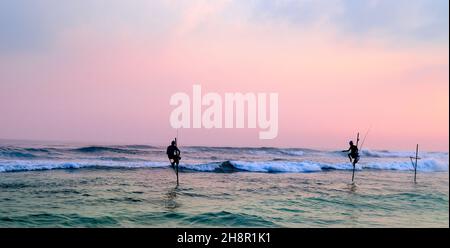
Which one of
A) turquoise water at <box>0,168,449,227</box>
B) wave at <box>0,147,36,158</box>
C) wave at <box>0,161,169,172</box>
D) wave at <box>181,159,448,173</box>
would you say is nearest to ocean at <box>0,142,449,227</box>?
turquoise water at <box>0,168,449,227</box>

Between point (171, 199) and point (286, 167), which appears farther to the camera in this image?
point (286, 167)

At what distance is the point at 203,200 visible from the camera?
48.0 feet

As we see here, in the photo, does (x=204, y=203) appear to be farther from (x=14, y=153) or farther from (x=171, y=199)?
(x=14, y=153)

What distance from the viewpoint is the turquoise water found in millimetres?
11141

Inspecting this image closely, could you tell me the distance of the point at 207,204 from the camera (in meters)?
13.8

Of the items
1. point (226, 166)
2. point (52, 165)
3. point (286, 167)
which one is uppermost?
point (52, 165)

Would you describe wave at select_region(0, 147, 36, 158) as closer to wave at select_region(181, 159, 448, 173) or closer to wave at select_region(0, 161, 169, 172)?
wave at select_region(0, 161, 169, 172)

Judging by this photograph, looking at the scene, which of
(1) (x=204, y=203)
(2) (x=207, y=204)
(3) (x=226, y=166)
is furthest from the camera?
(3) (x=226, y=166)

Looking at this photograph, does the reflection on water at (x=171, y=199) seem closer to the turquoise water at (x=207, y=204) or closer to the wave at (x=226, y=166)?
the turquoise water at (x=207, y=204)

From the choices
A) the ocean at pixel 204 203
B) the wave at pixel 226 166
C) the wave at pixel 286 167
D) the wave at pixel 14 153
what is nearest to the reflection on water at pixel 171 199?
the ocean at pixel 204 203

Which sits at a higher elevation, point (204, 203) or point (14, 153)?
point (14, 153)

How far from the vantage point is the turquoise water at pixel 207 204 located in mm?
11141

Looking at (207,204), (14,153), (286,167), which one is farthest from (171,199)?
(14,153)
